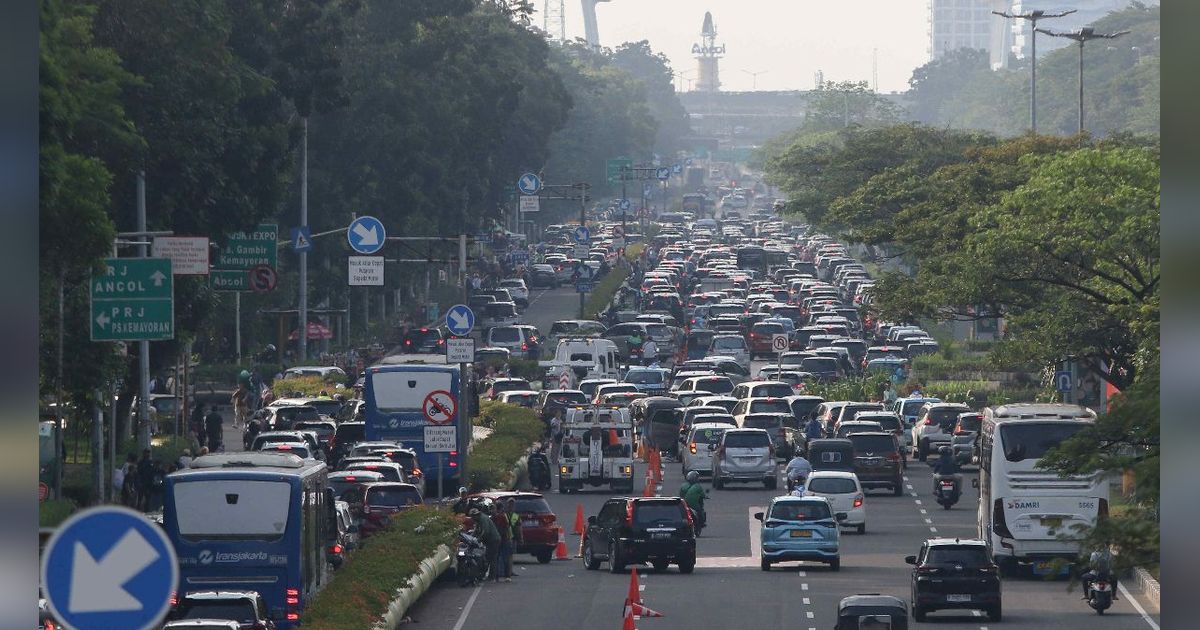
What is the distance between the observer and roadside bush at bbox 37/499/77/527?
1218 inches

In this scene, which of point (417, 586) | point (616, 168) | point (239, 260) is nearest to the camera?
point (417, 586)

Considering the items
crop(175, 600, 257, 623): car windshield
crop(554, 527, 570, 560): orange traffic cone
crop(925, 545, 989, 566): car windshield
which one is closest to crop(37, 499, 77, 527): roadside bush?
crop(554, 527, 570, 560): orange traffic cone

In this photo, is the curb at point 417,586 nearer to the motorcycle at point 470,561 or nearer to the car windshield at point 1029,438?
the motorcycle at point 470,561

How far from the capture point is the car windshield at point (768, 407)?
5356 centimetres

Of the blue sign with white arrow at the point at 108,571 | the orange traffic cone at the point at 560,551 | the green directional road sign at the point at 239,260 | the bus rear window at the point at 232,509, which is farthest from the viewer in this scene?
the green directional road sign at the point at 239,260

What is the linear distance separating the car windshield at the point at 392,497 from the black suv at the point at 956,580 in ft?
32.4

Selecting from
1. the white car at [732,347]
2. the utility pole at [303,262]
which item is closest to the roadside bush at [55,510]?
the utility pole at [303,262]

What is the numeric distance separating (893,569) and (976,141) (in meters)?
66.6

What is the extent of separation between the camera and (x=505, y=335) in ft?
260

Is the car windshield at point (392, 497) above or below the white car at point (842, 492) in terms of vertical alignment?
above

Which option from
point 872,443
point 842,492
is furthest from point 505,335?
point 842,492

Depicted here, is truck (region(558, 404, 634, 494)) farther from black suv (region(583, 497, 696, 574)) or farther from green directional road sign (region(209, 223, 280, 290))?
black suv (region(583, 497, 696, 574))

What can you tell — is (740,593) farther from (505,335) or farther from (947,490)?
(505,335)

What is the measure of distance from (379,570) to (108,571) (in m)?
19.8
